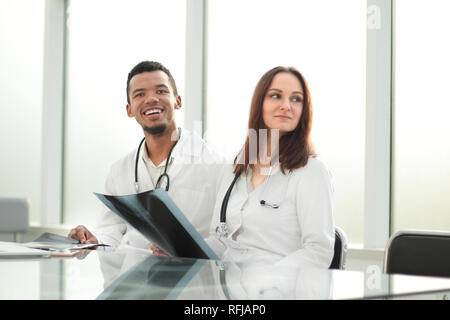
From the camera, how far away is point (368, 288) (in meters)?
0.83

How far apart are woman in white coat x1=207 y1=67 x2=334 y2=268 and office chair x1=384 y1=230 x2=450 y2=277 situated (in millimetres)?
197

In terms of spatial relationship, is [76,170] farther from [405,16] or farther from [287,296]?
[287,296]

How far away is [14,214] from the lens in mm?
4105

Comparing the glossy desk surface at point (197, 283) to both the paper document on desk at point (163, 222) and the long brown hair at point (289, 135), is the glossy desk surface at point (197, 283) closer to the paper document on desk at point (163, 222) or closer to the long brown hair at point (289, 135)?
the paper document on desk at point (163, 222)

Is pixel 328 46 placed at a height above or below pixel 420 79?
above

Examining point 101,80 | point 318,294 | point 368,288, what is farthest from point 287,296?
point 101,80

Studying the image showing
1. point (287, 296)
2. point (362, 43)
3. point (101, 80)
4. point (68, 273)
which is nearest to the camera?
point (287, 296)

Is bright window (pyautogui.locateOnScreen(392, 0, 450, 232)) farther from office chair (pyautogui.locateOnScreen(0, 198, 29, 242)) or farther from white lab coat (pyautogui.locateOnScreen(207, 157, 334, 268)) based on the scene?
office chair (pyautogui.locateOnScreen(0, 198, 29, 242))

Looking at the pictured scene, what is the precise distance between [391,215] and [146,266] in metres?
2.54

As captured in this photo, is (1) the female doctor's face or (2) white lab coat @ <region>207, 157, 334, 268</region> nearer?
(2) white lab coat @ <region>207, 157, 334, 268</region>

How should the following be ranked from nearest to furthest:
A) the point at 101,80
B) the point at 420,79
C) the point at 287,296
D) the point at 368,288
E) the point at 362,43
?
the point at 287,296 → the point at 368,288 → the point at 420,79 → the point at 362,43 → the point at 101,80

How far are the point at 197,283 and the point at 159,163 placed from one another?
4.57ft

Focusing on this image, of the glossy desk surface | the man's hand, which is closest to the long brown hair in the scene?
the man's hand

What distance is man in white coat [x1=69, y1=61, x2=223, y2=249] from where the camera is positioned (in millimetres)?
2059
